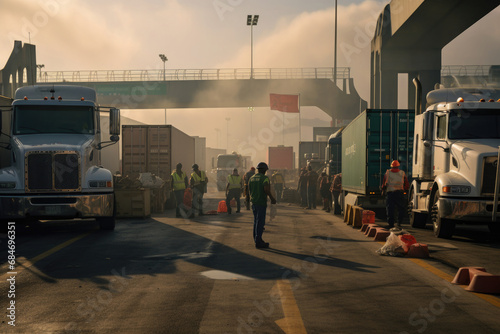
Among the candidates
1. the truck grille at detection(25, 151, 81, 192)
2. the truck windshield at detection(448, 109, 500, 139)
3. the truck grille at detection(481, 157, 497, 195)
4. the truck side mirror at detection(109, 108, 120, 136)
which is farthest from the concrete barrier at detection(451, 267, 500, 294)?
the truck side mirror at detection(109, 108, 120, 136)

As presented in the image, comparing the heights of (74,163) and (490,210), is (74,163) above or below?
above

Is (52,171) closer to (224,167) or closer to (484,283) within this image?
(484,283)

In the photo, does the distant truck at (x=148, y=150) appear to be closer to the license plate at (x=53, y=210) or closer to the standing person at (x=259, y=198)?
the license plate at (x=53, y=210)

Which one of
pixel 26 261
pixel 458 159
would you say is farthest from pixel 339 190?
pixel 26 261

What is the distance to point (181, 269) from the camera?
9.21 metres

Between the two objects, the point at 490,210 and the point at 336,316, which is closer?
the point at 336,316

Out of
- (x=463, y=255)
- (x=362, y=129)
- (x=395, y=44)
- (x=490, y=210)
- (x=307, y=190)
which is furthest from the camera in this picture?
(x=395, y=44)

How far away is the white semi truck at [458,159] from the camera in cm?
1296

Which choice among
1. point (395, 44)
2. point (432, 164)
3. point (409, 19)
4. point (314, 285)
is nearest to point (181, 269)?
point (314, 285)

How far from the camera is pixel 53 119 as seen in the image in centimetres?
1562

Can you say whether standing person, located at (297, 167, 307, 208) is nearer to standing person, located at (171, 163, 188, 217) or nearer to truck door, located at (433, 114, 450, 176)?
standing person, located at (171, 163, 188, 217)

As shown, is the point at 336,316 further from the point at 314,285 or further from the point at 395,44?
the point at 395,44

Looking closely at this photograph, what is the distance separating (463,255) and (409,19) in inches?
769

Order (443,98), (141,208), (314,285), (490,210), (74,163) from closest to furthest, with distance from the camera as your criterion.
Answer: (314,285) → (490,210) → (74,163) → (443,98) → (141,208)
